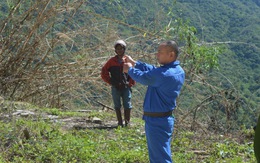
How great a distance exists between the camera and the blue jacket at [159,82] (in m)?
3.34

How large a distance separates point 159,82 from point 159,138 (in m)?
0.47

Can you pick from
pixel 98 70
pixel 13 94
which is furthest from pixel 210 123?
pixel 13 94

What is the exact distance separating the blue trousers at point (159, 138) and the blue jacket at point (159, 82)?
0.32ft

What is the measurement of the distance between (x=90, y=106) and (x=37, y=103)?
1.19 meters

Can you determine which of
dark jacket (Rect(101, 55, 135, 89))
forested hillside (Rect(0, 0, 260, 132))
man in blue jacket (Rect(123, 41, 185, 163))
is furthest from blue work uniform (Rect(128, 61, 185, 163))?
forested hillside (Rect(0, 0, 260, 132))

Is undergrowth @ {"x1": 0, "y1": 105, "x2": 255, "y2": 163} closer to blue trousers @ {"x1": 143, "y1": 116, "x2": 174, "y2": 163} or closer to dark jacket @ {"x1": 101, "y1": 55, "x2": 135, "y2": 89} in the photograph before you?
dark jacket @ {"x1": 101, "y1": 55, "x2": 135, "y2": 89}

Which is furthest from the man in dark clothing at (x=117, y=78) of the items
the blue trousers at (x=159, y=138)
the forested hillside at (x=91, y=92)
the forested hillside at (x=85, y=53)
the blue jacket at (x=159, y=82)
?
the blue trousers at (x=159, y=138)

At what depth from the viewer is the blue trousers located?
3.48 meters

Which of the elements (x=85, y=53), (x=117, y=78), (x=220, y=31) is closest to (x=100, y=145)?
(x=117, y=78)

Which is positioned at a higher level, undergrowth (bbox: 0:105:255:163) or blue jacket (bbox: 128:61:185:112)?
blue jacket (bbox: 128:61:185:112)

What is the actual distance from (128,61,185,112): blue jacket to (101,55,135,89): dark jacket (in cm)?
241

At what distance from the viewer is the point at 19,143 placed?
15.2 feet

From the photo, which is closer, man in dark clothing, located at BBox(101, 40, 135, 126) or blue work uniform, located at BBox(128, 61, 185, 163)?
blue work uniform, located at BBox(128, 61, 185, 163)

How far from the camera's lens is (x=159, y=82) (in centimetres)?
338
